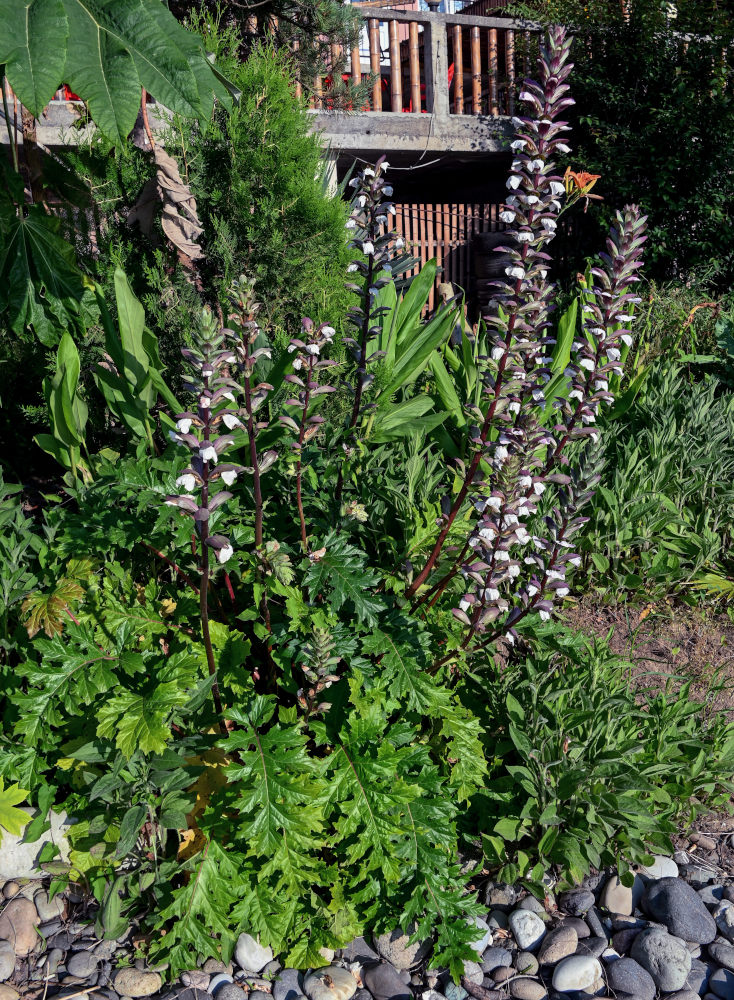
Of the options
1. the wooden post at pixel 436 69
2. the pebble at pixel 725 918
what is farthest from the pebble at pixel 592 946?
the wooden post at pixel 436 69

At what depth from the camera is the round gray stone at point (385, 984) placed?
199 cm

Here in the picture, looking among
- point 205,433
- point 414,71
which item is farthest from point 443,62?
point 205,433

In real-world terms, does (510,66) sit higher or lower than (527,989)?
higher

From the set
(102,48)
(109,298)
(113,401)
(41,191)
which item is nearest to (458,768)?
(113,401)

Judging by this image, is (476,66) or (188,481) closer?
(188,481)

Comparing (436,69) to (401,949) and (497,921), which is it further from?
(401,949)

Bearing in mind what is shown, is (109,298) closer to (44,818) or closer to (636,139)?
(44,818)

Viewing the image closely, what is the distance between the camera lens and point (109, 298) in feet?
12.1

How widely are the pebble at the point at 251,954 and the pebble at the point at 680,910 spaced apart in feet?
3.65

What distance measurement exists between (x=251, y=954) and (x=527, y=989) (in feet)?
2.43

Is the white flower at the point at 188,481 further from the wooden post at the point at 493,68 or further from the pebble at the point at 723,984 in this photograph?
the wooden post at the point at 493,68

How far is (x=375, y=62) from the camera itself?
26.9 feet

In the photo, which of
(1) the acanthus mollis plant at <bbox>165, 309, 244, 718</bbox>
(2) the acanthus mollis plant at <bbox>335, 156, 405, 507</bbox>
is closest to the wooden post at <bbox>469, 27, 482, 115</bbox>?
(2) the acanthus mollis plant at <bbox>335, 156, 405, 507</bbox>

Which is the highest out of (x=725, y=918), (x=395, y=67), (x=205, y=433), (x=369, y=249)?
(x=395, y=67)
